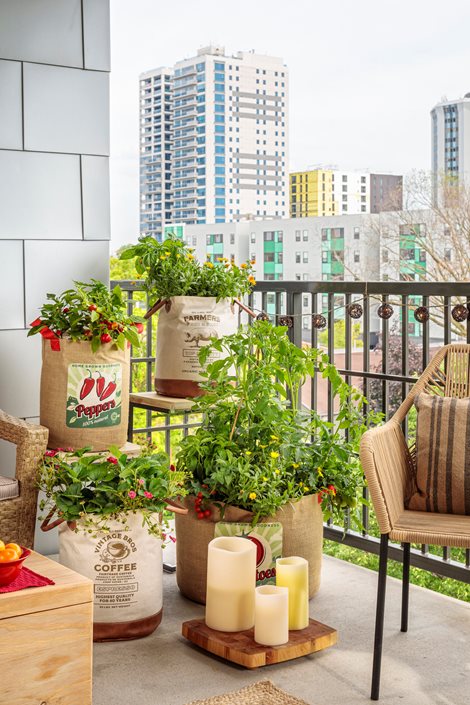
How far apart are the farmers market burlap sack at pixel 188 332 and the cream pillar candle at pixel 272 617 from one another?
2.80 ft

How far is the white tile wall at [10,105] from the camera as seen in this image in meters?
3.08

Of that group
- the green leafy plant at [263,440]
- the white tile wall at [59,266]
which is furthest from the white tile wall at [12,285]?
the green leafy plant at [263,440]

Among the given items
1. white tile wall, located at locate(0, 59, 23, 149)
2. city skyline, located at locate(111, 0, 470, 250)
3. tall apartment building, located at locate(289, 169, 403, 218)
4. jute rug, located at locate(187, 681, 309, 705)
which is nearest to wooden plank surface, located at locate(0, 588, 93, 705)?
jute rug, located at locate(187, 681, 309, 705)

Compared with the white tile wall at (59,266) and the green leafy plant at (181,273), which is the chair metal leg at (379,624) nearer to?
the green leafy plant at (181,273)

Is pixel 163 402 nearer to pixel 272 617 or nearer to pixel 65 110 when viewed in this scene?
pixel 272 617

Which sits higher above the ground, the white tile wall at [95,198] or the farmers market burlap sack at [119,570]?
the white tile wall at [95,198]

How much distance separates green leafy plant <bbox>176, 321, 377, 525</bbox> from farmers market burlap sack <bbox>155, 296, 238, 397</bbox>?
8cm

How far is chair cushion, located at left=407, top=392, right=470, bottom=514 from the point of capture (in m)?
2.33

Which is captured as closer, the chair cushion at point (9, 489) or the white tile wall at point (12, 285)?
the chair cushion at point (9, 489)

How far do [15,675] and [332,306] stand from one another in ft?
5.86

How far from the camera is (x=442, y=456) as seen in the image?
7.82ft

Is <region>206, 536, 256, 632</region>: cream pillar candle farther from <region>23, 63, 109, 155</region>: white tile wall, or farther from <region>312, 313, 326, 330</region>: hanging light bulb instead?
<region>23, 63, 109, 155</region>: white tile wall

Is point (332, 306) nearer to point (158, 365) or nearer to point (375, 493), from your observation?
point (158, 365)

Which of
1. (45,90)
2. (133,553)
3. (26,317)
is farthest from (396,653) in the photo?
(45,90)
